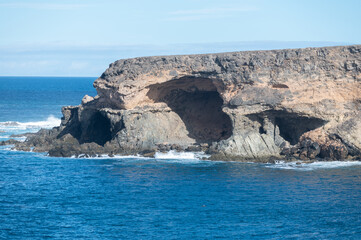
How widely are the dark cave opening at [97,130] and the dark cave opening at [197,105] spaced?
621cm

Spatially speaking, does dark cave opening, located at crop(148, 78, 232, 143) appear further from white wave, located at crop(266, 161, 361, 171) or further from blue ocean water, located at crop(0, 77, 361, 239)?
white wave, located at crop(266, 161, 361, 171)

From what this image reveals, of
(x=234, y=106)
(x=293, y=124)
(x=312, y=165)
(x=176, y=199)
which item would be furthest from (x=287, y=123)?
(x=176, y=199)

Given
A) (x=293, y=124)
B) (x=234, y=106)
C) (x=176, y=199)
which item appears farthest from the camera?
(x=293, y=124)

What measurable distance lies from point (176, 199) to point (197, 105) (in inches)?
868

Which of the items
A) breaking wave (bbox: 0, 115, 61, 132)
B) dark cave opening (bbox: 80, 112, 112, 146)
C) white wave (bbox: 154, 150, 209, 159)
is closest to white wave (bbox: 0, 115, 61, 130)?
breaking wave (bbox: 0, 115, 61, 132)

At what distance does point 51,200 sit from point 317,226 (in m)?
15.5

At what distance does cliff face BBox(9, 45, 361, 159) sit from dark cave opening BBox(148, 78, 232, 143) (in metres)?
0.10

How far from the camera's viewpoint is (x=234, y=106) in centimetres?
4659

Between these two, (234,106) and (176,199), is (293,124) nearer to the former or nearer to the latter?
(234,106)

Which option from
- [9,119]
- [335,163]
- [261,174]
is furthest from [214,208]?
[9,119]

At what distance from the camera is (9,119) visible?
8256cm

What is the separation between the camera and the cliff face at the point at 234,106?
148 feet

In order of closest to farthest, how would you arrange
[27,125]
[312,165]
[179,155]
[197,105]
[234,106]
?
[312,165] < [234,106] < [179,155] < [197,105] < [27,125]

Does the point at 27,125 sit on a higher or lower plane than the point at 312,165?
lower
